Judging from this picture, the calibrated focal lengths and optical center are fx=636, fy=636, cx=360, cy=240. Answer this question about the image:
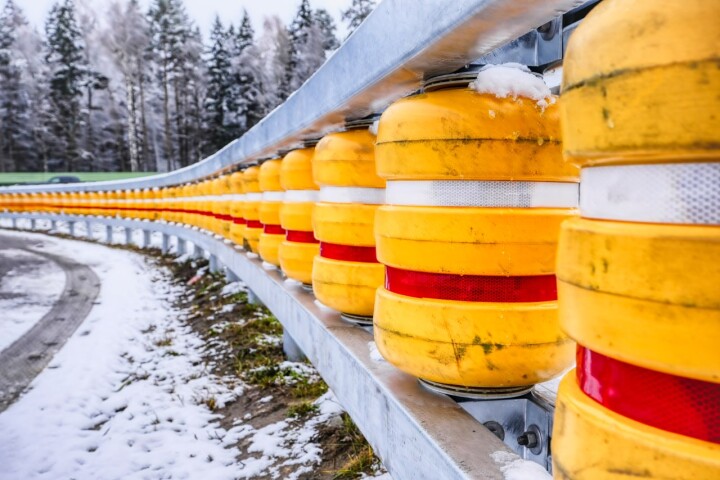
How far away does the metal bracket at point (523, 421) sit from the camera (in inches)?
66.5

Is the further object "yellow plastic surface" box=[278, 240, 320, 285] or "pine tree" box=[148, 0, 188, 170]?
"pine tree" box=[148, 0, 188, 170]

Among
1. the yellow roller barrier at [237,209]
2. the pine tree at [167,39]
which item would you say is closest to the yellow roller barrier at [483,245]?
the yellow roller barrier at [237,209]

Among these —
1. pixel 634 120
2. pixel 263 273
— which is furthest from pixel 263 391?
pixel 634 120

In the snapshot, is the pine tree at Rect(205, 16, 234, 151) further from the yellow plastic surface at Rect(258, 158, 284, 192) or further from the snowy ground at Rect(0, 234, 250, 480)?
the yellow plastic surface at Rect(258, 158, 284, 192)

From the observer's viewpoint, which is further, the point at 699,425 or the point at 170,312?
the point at 170,312

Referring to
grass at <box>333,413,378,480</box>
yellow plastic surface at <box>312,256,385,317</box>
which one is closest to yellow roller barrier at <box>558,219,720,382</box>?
yellow plastic surface at <box>312,256,385,317</box>

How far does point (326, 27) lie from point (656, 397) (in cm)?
5783

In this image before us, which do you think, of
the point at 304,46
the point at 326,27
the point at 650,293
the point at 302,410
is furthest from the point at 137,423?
the point at 326,27

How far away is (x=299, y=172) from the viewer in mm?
3541

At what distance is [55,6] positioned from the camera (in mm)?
53344

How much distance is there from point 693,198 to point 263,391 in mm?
3246

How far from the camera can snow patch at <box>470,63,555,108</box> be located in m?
1.62

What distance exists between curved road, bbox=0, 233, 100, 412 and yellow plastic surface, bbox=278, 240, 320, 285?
1.96 m

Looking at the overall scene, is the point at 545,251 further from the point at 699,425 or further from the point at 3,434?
the point at 3,434
